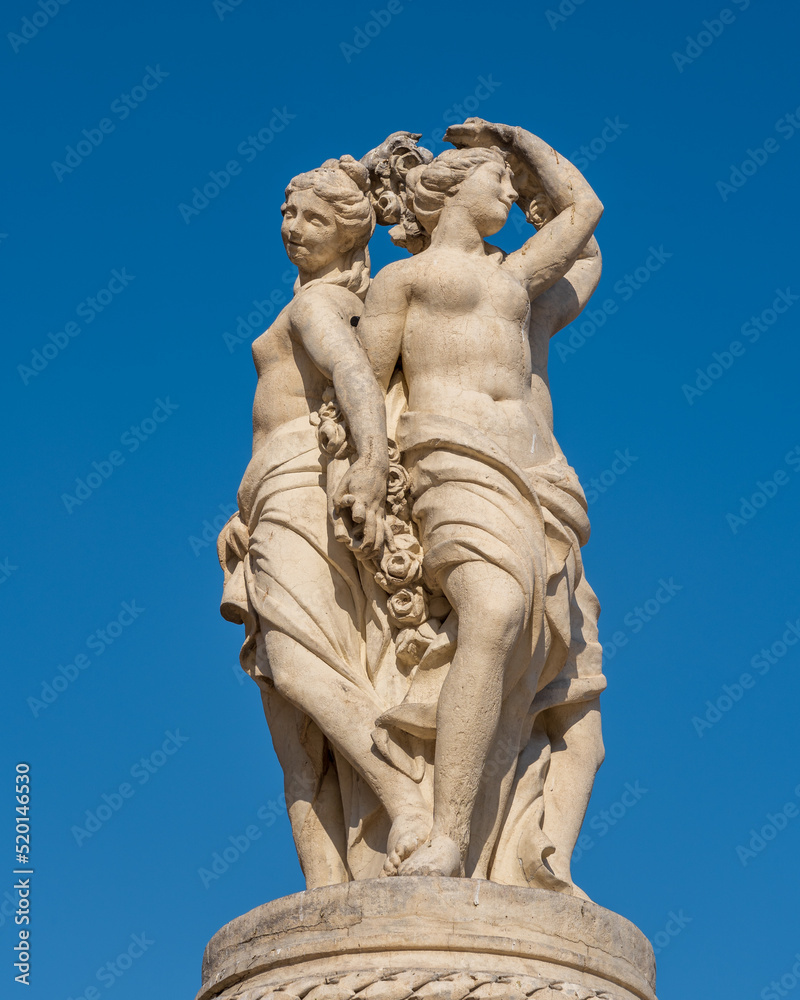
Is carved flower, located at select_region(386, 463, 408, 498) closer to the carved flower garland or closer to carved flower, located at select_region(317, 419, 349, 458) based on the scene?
the carved flower garland

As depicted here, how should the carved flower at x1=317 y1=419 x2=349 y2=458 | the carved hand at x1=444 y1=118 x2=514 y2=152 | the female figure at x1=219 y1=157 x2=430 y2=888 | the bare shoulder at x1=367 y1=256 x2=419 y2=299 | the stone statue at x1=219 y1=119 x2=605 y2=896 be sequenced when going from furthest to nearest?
1. the carved hand at x1=444 y1=118 x2=514 y2=152
2. the bare shoulder at x1=367 y1=256 x2=419 y2=299
3. the carved flower at x1=317 y1=419 x2=349 y2=458
4. the female figure at x1=219 y1=157 x2=430 y2=888
5. the stone statue at x1=219 y1=119 x2=605 y2=896

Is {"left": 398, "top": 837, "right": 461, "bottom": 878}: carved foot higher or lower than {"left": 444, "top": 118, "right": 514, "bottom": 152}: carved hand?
lower

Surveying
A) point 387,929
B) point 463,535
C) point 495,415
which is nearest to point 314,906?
point 387,929

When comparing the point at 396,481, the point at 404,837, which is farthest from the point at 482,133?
the point at 404,837

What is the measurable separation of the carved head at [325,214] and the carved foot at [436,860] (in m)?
3.79

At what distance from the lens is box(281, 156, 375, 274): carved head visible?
10.1 m

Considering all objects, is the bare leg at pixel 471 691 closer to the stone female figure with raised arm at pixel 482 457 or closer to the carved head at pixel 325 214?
the stone female figure with raised arm at pixel 482 457

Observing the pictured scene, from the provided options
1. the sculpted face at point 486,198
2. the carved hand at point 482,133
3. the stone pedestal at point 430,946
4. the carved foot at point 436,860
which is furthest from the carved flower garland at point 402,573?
the carved hand at point 482,133

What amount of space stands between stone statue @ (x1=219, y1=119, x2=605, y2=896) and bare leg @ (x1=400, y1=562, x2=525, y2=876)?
0.01 meters

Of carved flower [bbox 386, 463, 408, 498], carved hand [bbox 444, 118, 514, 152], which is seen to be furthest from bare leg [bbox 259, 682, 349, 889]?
carved hand [bbox 444, 118, 514, 152]

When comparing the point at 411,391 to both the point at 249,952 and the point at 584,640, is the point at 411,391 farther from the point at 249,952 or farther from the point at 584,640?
the point at 249,952

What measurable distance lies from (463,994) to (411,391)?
3449 mm

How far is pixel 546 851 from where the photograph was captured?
883cm

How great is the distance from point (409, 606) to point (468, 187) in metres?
2.56
